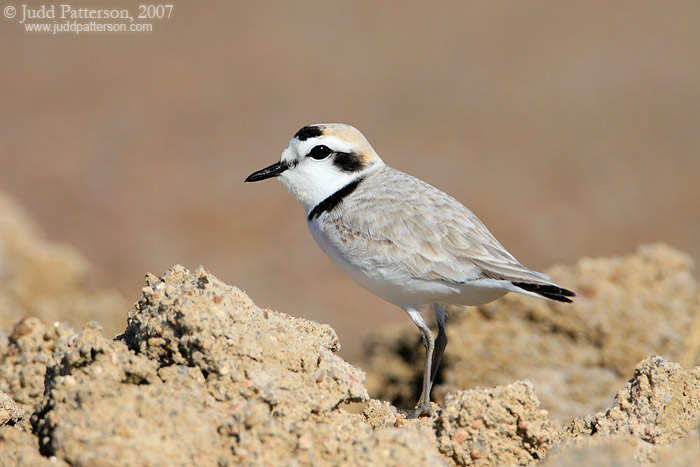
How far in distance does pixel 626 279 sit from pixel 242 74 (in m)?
14.6

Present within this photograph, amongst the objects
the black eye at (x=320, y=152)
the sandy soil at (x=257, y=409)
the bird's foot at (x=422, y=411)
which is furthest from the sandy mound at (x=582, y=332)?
the sandy soil at (x=257, y=409)

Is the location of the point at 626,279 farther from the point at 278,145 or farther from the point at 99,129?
the point at 99,129

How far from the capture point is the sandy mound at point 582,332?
21.4 ft

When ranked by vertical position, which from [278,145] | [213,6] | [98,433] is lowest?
[98,433]

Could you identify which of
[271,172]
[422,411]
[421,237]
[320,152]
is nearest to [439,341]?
[422,411]

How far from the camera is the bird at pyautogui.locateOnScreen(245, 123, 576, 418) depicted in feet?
15.9

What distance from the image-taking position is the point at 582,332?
6656 millimetres

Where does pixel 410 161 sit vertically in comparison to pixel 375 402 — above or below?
above

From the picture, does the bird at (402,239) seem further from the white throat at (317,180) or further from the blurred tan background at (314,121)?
the blurred tan background at (314,121)

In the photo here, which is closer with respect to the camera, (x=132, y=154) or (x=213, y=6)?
(x=132, y=154)

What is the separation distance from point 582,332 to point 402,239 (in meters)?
2.48

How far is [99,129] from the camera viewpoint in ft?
59.4

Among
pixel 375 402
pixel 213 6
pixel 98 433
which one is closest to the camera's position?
pixel 98 433

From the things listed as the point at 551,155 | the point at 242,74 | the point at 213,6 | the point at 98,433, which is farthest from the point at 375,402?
the point at 213,6
